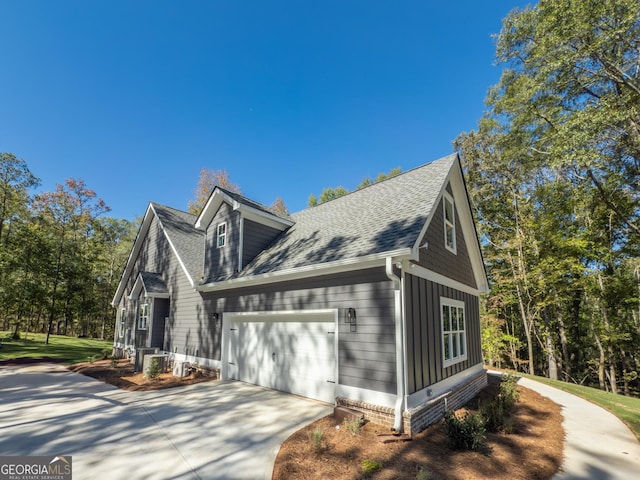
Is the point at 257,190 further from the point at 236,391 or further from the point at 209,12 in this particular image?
the point at 236,391

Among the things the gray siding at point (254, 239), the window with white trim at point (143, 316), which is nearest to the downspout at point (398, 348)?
the gray siding at point (254, 239)

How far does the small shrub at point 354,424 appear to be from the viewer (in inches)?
205

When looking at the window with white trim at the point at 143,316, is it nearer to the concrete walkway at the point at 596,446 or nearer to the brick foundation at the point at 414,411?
the brick foundation at the point at 414,411

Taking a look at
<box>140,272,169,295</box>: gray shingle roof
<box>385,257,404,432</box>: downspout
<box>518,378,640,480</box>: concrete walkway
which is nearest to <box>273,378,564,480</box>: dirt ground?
<box>518,378,640,480</box>: concrete walkway

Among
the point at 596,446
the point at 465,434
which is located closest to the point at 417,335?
the point at 465,434

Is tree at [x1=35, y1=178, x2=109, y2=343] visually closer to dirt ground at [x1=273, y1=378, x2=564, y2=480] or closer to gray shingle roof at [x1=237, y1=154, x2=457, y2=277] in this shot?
gray shingle roof at [x1=237, y1=154, x2=457, y2=277]

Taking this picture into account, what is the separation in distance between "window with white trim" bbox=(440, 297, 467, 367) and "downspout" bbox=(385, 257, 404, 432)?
2.26 meters

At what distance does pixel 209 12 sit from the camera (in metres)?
10.7

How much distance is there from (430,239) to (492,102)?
12492mm

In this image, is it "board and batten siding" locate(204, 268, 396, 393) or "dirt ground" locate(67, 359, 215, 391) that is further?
"dirt ground" locate(67, 359, 215, 391)

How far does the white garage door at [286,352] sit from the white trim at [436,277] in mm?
2217

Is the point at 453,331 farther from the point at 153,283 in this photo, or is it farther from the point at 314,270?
the point at 153,283

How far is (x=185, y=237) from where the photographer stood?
14.3 metres

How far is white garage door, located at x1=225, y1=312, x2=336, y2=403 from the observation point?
720 cm
